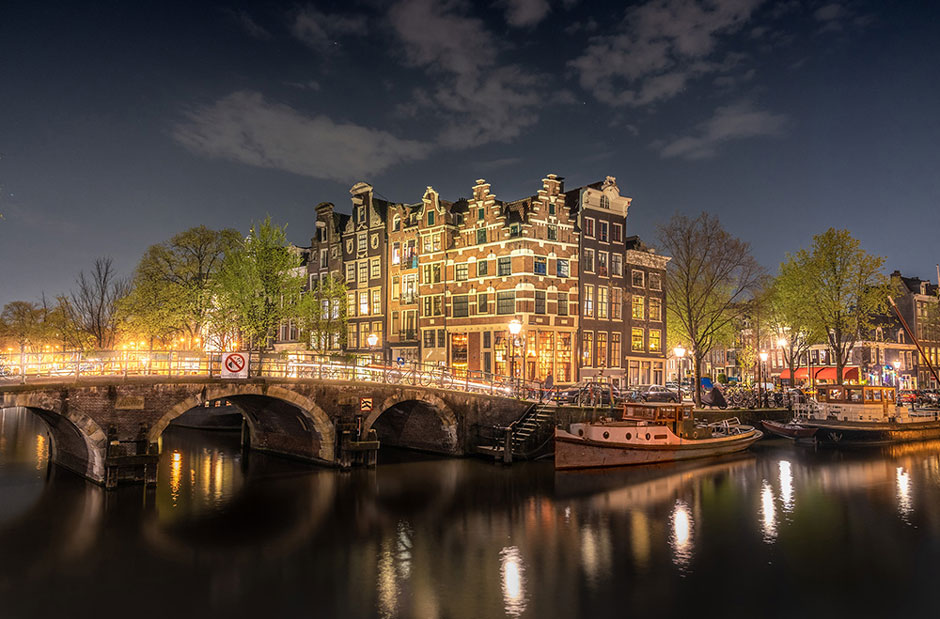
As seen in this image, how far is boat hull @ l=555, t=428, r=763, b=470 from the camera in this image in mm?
33281

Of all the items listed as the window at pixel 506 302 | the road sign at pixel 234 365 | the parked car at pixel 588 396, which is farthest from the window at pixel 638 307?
the road sign at pixel 234 365

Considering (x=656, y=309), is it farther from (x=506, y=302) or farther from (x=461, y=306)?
(x=461, y=306)

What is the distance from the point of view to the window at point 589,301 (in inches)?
2178

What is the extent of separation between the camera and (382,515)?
24.8 meters

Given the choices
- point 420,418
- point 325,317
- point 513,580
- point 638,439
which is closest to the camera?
point 513,580

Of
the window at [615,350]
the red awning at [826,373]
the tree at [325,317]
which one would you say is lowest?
the red awning at [826,373]

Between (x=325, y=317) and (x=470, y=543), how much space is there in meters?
46.8

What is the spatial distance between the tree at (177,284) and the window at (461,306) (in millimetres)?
19970

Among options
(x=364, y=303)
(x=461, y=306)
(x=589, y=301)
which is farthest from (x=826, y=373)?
(x=364, y=303)

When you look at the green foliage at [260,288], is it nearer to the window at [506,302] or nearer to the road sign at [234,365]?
the window at [506,302]

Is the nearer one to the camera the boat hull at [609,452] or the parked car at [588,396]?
the boat hull at [609,452]

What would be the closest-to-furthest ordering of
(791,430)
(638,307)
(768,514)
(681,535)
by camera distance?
(681,535), (768,514), (791,430), (638,307)

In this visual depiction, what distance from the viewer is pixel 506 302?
52188 mm

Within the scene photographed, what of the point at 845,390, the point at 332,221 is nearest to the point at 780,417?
the point at 845,390
